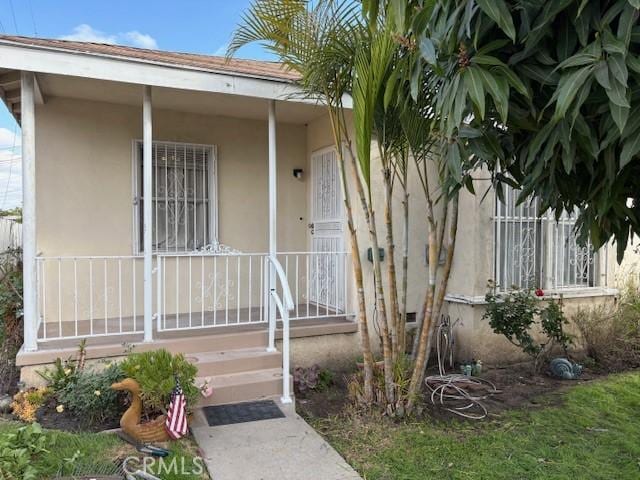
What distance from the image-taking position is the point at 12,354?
486 centimetres

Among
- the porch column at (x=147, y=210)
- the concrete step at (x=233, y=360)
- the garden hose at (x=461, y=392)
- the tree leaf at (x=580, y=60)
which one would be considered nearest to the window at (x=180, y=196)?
the porch column at (x=147, y=210)

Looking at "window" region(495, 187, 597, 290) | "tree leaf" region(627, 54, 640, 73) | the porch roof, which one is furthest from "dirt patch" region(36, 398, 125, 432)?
"window" region(495, 187, 597, 290)

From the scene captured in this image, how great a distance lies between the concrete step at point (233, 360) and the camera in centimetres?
466

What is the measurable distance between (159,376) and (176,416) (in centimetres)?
33

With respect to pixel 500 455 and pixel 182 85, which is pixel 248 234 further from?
pixel 500 455

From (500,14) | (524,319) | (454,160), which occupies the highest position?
(500,14)

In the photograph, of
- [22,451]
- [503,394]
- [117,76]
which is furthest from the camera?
[503,394]

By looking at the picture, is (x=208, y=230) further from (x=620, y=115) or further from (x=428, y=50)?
(x=620, y=115)

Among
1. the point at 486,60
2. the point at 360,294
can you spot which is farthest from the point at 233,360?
the point at 486,60

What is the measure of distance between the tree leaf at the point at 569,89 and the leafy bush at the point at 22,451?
3.35 m

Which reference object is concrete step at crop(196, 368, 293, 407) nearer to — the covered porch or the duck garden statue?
the covered porch

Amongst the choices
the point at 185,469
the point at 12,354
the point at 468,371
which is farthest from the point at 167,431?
the point at 468,371

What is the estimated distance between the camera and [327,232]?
6480mm

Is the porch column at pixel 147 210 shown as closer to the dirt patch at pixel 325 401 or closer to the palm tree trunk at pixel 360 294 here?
the dirt patch at pixel 325 401
